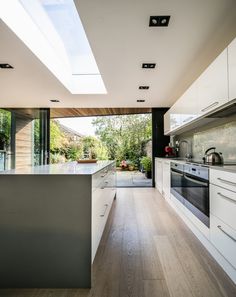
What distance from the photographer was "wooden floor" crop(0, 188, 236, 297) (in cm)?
154

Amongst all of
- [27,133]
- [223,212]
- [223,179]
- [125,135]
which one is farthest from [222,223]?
[125,135]

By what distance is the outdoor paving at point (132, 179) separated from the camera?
6331mm

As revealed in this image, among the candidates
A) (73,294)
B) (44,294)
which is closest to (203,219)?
(73,294)

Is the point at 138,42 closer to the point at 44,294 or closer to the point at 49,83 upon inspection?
the point at 49,83

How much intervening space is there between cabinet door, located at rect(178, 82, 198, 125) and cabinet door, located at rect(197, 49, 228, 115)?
0.60 ft

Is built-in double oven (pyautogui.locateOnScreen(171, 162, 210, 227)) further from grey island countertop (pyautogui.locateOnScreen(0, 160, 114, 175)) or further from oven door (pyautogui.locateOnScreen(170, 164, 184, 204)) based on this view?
grey island countertop (pyautogui.locateOnScreen(0, 160, 114, 175))

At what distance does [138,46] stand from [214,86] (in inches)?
40.3

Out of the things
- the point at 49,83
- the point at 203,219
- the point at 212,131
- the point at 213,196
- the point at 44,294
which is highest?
the point at 49,83

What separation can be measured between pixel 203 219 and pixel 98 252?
3.60ft

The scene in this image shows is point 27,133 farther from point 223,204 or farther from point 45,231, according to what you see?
point 223,204

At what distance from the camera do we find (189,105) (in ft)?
11.1

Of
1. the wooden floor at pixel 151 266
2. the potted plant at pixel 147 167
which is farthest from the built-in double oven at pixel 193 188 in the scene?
the potted plant at pixel 147 167

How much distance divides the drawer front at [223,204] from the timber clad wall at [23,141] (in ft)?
17.6

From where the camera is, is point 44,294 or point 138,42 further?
point 138,42
